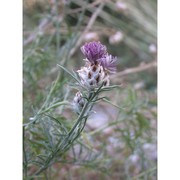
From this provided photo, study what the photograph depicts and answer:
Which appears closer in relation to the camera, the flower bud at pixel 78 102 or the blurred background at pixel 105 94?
the flower bud at pixel 78 102

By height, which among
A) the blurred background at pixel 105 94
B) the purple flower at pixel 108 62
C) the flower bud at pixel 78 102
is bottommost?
the flower bud at pixel 78 102

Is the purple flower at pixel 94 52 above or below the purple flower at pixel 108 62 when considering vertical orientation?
above

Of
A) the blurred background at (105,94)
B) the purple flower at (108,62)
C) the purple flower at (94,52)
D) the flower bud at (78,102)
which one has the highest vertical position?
the blurred background at (105,94)

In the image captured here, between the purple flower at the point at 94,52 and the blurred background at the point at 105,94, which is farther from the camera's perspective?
the blurred background at the point at 105,94

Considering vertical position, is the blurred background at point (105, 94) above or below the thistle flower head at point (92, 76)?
above

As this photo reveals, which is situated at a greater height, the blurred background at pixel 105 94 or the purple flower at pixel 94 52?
the blurred background at pixel 105 94

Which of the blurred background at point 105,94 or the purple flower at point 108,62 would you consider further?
the blurred background at point 105,94

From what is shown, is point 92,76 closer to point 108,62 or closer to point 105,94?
point 108,62

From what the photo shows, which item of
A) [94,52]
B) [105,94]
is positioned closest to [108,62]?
[94,52]

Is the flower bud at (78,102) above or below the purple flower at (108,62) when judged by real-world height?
below
